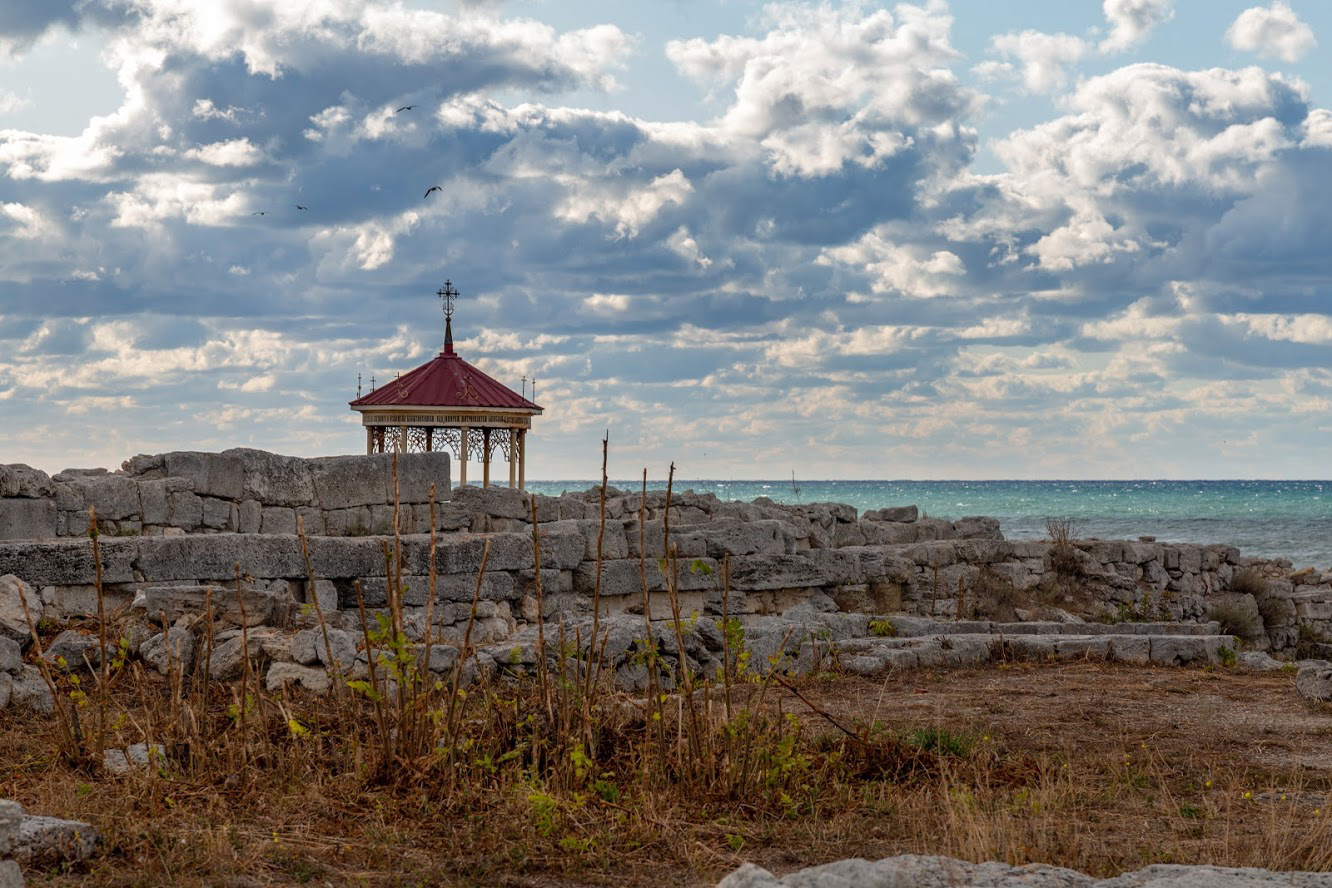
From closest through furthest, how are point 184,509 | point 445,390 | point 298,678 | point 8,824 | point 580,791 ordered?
point 8,824, point 580,791, point 298,678, point 184,509, point 445,390

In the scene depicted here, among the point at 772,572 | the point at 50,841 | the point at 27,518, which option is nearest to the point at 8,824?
the point at 50,841

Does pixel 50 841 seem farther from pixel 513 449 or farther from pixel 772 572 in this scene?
pixel 513 449

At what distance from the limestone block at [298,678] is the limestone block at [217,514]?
5100mm

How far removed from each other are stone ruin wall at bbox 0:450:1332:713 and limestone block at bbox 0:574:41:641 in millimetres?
17

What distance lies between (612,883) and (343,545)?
25.8 ft

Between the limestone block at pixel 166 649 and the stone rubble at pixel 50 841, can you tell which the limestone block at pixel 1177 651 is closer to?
the limestone block at pixel 166 649

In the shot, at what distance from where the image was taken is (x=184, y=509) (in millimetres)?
13406

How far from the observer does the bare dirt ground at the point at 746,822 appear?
203 inches

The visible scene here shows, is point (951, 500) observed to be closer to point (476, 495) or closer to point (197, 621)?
point (476, 495)

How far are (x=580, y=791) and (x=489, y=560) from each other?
23.1ft

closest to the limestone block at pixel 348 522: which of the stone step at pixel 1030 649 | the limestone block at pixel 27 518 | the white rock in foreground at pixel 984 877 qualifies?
the limestone block at pixel 27 518

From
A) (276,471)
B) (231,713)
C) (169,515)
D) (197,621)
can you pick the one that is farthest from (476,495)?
(231,713)

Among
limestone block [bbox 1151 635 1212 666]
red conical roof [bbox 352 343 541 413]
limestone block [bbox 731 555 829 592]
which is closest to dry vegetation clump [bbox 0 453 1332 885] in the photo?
limestone block [bbox 1151 635 1212 666]

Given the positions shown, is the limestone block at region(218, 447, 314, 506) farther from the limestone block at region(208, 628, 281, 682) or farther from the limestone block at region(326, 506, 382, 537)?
the limestone block at region(208, 628, 281, 682)
